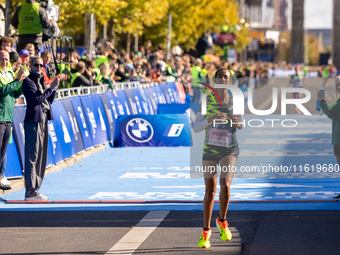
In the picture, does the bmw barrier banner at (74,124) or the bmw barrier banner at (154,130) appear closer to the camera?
the bmw barrier banner at (74,124)

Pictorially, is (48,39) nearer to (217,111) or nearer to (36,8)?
(36,8)

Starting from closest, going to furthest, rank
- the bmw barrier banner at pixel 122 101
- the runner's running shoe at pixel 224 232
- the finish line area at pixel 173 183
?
the runner's running shoe at pixel 224 232, the finish line area at pixel 173 183, the bmw barrier banner at pixel 122 101

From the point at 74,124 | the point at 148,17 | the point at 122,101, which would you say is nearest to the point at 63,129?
the point at 74,124

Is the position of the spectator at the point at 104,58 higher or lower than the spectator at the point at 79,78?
higher

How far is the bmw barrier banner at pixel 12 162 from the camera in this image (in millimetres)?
11117

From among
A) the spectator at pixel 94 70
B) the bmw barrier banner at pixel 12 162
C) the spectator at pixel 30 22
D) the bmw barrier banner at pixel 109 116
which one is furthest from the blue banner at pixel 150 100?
the bmw barrier banner at pixel 12 162

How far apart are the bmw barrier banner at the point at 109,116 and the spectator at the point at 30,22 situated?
2369 mm

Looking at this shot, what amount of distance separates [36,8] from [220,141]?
9169 mm

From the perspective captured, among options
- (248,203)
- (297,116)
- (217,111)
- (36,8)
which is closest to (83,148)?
(36,8)

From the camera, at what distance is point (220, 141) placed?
285 inches

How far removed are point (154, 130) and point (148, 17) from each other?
18056 millimetres

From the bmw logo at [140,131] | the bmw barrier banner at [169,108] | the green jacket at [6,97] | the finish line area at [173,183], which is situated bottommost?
the finish line area at [173,183]

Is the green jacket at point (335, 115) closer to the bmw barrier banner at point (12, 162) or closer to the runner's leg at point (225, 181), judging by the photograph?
the runner's leg at point (225, 181)

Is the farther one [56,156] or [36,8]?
[36,8]
